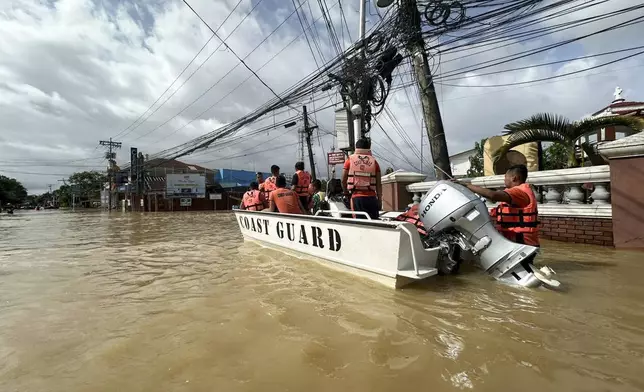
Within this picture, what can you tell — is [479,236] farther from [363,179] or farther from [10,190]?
[10,190]

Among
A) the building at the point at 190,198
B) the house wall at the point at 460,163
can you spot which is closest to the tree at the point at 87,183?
the building at the point at 190,198

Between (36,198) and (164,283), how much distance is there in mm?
119936

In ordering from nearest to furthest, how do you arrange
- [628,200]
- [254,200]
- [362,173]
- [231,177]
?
[362,173] → [628,200] → [254,200] → [231,177]

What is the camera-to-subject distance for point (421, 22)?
858 cm

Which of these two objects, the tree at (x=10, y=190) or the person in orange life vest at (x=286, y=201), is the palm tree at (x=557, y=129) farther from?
the tree at (x=10, y=190)

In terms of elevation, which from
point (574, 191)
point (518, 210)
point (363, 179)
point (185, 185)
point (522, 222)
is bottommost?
point (522, 222)

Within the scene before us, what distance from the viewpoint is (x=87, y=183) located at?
65.2 metres

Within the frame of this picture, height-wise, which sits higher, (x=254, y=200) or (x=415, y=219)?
(x=254, y=200)

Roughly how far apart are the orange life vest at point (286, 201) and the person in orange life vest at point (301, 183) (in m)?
0.90

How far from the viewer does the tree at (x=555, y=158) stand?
37.1ft

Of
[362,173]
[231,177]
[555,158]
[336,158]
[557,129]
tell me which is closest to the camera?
[362,173]

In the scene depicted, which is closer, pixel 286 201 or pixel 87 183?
pixel 286 201

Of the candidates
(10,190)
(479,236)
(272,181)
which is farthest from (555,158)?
(10,190)

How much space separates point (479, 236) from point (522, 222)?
55cm
